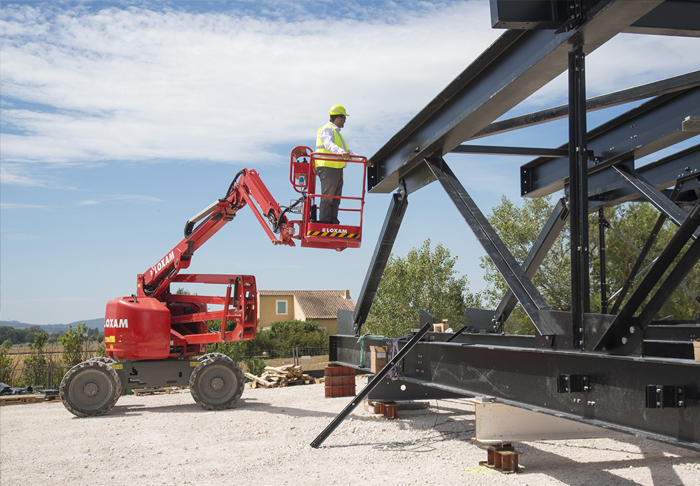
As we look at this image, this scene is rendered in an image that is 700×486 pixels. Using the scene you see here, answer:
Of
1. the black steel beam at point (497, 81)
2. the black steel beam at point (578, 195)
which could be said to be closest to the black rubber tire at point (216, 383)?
the black steel beam at point (497, 81)

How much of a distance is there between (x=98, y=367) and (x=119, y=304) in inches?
54.2

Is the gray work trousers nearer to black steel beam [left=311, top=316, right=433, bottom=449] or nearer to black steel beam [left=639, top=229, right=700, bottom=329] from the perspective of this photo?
black steel beam [left=311, top=316, right=433, bottom=449]

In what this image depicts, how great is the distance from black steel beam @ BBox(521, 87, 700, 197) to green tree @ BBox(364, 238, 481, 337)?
27.8 m

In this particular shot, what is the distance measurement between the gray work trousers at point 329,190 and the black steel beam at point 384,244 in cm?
90

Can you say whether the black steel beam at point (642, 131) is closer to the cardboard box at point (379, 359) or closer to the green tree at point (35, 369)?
the cardboard box at point (379, 359)

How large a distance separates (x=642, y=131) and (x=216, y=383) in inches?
368

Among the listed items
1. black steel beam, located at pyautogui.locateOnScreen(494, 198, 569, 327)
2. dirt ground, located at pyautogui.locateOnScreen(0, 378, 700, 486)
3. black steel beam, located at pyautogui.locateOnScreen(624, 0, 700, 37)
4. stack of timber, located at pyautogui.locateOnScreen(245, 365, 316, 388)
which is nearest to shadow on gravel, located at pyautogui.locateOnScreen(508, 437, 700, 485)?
dirt ground, located at pyautogui.locateOnScreen(0, 378, 700, 486)

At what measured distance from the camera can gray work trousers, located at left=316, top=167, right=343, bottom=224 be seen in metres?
8.20

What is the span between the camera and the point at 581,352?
3.73 m

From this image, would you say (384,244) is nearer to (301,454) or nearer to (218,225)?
(301,454)

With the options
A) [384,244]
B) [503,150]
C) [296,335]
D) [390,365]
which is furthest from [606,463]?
[296,335]

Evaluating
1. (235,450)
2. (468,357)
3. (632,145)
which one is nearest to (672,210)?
(632,145)

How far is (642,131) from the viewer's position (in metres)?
7.03

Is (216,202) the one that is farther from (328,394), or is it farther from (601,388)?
(601,388)
